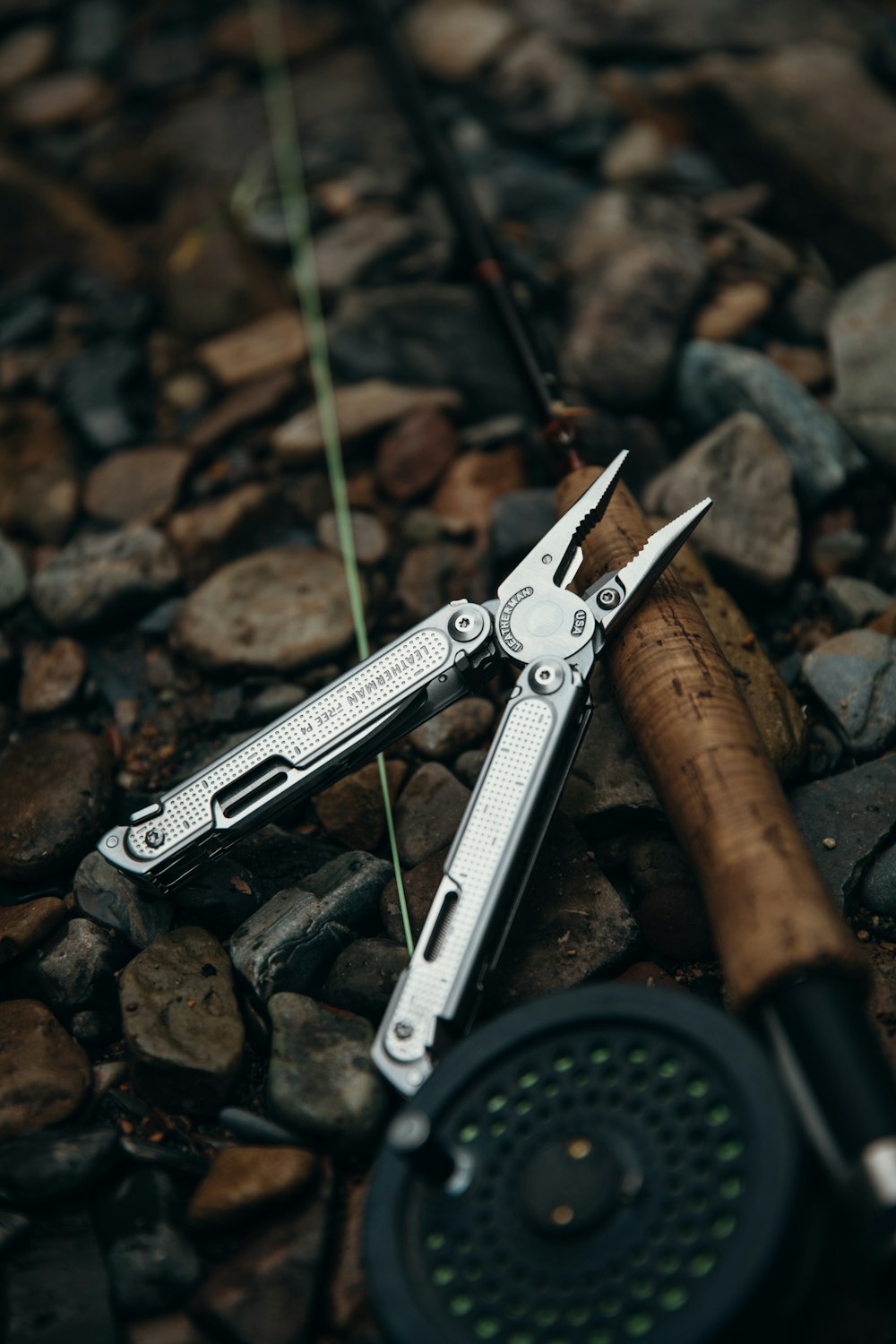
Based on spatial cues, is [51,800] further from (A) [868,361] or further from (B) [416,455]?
(A) [868,361]

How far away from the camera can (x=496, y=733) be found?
212cm

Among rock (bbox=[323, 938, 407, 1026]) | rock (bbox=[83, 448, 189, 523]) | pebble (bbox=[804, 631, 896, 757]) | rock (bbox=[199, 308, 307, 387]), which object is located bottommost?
pebble (bbox=[804, 631, 896, 757])

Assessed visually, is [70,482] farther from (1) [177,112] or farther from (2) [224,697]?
(1) [177,112]

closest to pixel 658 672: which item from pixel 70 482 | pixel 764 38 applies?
pixel 70 482

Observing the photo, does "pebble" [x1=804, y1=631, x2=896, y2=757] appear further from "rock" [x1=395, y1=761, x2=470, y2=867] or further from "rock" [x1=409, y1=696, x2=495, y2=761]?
"rock" [x1=395, y1=761, x2=470, y2=867]

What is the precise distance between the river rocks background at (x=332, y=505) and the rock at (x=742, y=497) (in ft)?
0.03

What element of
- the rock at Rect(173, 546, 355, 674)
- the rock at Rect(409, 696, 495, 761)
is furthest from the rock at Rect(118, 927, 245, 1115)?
the rock at Rect(173, 546, 355, 674)

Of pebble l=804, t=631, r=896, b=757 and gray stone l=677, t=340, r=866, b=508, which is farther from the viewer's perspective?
gray stone l=677, t=340, r=866, b=508

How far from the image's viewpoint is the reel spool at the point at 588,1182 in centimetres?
153

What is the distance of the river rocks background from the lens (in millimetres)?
2045

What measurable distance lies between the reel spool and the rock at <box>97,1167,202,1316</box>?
1.52 ft

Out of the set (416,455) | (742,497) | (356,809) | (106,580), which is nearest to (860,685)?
(742,497)

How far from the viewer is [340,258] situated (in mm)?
3865

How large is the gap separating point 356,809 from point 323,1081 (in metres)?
0.68
